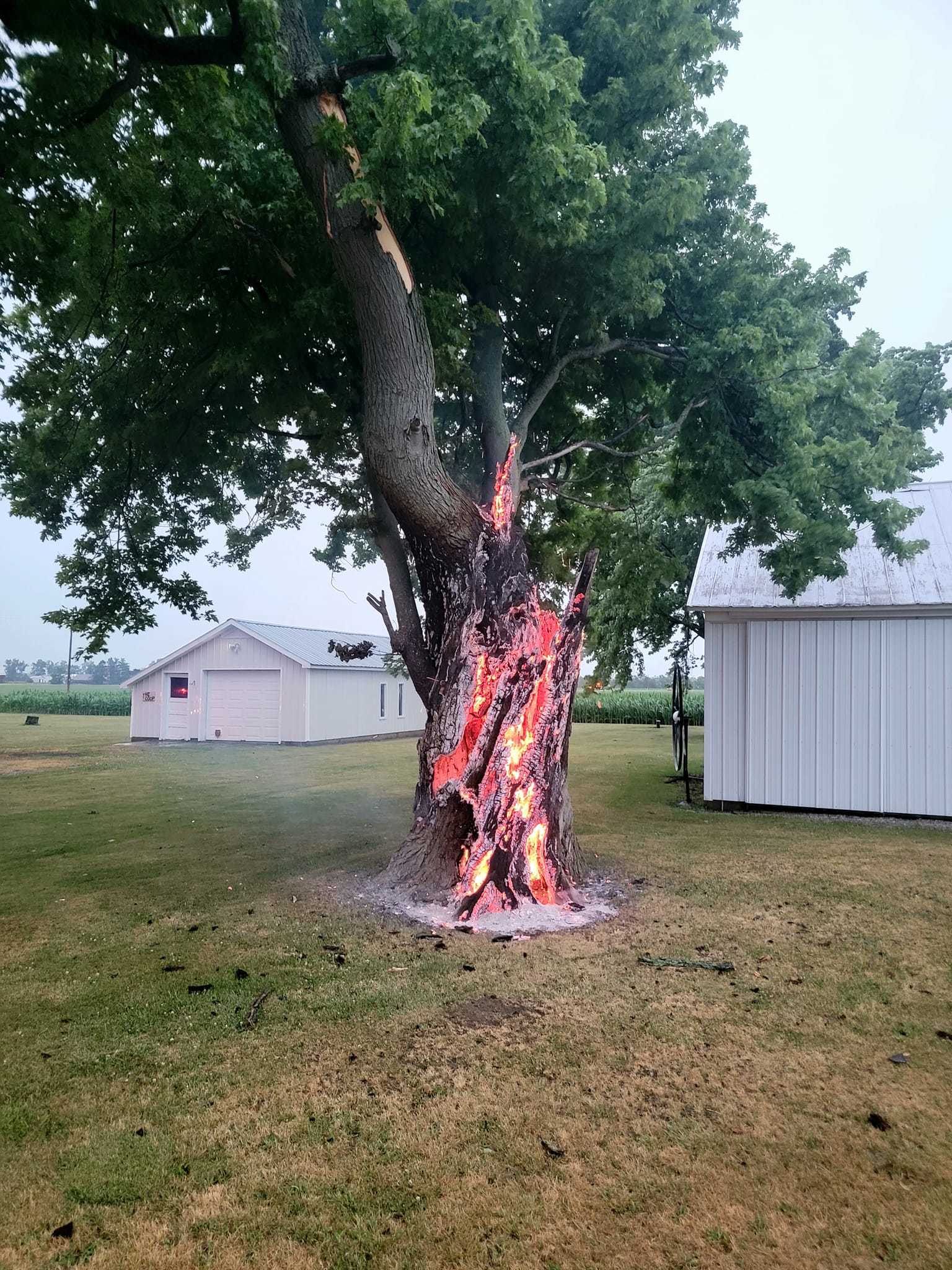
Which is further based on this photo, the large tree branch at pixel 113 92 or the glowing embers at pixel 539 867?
the glowing embers at pixel 539 867

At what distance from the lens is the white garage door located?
2636cm

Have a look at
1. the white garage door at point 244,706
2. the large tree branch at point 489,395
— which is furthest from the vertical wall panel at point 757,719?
the white garage door at point 244,706

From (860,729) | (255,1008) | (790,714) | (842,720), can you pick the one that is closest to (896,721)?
(860,729)

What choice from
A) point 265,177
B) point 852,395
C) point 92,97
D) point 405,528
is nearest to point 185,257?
point 265,177

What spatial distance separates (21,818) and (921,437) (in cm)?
1426

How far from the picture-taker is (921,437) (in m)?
11.3

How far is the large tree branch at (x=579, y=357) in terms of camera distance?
9.26m

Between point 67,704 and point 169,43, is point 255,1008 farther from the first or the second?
point 67,704

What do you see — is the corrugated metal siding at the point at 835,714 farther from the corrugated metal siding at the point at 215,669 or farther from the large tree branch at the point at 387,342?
the corrugated metal siding at the point at 215,669

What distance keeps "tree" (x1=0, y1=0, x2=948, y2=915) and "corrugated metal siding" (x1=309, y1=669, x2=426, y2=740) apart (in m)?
15.0

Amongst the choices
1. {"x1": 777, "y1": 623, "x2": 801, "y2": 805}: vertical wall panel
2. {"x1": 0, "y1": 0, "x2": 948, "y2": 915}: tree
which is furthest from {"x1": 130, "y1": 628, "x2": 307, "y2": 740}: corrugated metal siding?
{"x1": 777, "y1": 623, "x2": 801, "y2": 805}: vertical wall panel

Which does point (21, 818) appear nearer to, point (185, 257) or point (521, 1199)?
point (185, 257)

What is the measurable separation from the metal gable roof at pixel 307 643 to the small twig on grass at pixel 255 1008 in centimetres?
1918

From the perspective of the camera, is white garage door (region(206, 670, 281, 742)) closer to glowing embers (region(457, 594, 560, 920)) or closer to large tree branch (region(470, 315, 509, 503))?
large tree branch (region(470, 315, 509, 503))
